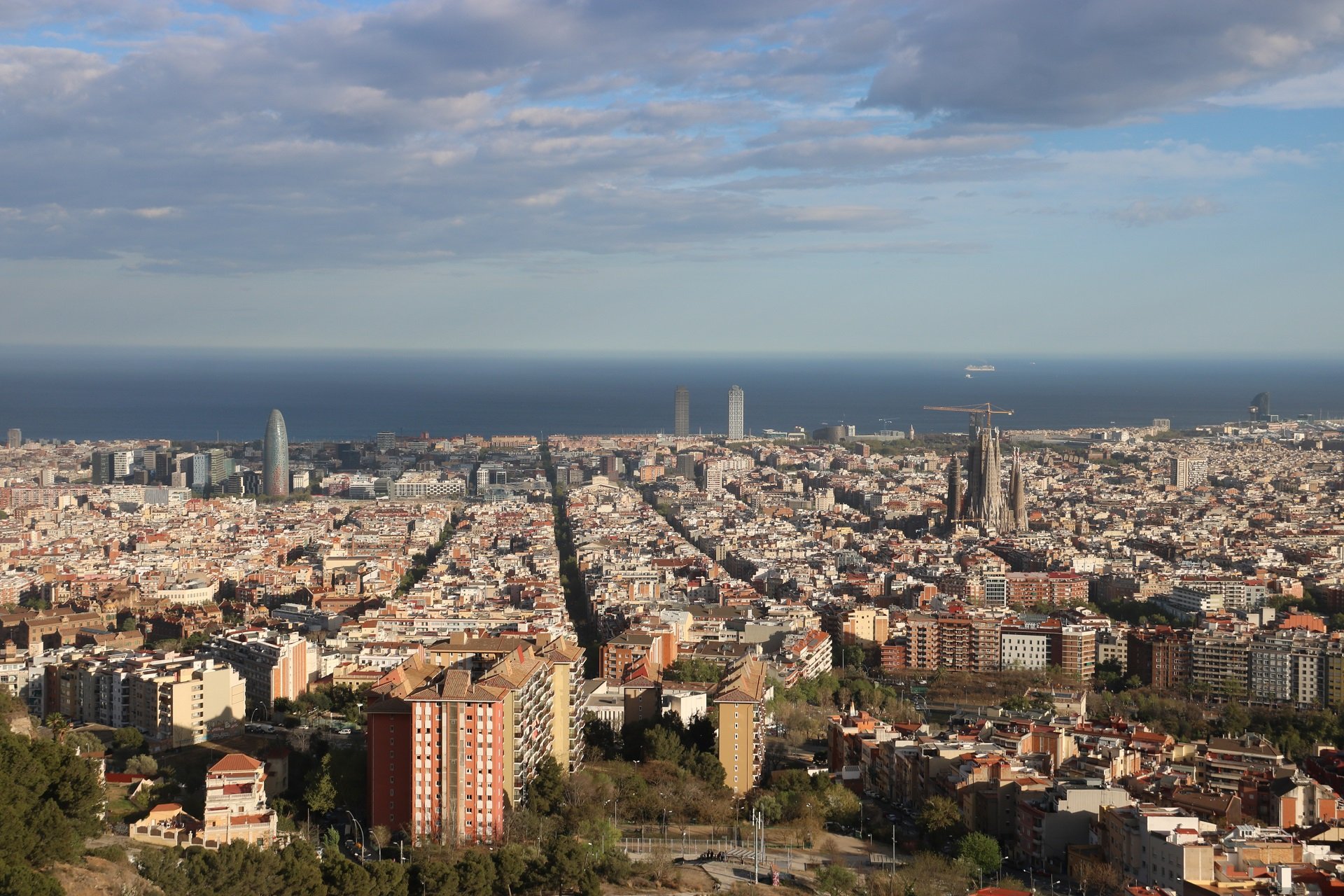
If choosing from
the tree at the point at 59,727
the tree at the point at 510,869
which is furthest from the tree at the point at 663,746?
the tree at the point at 59,727

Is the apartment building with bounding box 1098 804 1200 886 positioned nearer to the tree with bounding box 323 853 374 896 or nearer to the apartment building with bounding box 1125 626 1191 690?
the tree with bounding box 323 853 374 896

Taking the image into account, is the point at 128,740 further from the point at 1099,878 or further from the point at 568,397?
the point at 568,397

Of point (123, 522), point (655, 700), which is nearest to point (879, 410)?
point (123, 522)

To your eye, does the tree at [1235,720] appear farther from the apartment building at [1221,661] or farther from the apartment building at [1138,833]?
the apartment building at [1138,833]

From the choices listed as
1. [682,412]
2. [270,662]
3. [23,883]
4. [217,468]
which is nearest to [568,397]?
[682,412]

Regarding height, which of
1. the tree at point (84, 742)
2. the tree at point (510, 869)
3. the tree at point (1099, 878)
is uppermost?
the tree at point (84, 742)

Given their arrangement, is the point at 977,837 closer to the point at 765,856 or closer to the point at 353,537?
the point at 765,856
